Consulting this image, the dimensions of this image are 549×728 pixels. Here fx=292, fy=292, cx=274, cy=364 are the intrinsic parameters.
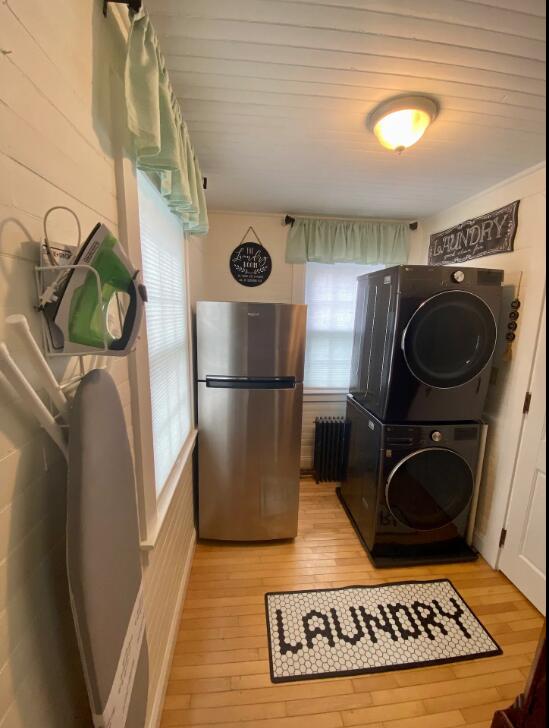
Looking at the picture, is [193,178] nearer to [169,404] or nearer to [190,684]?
[169,404]

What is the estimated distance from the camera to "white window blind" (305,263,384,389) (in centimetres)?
272

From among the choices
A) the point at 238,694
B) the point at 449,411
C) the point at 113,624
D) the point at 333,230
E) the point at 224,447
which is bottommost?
the point at 238,694

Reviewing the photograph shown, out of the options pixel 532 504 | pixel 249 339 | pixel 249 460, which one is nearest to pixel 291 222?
pixel 249 339

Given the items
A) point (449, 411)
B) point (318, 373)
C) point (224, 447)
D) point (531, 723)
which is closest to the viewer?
point (531, 723)

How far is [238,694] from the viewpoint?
122 cm

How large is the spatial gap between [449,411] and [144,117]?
6.35 ft

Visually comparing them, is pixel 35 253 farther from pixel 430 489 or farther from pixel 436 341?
pixel 430 489

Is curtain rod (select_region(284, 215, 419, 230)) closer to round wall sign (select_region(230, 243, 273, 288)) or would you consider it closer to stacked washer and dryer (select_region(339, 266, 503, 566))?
round wall sign (select_region(230, 243, 273, 288))

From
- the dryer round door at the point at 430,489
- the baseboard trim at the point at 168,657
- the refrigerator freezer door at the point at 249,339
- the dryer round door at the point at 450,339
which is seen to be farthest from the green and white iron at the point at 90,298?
the dryer round door at the point at 430,489

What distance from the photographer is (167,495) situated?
131 cm

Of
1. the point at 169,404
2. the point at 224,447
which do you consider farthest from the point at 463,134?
the point at 224,447

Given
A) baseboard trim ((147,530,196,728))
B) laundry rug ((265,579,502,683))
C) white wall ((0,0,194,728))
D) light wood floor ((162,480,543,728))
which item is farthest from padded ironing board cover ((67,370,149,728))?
laundry rug ((265,579,502,683))

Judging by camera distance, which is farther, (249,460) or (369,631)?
(249,460)

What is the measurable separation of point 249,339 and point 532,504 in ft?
6.07
